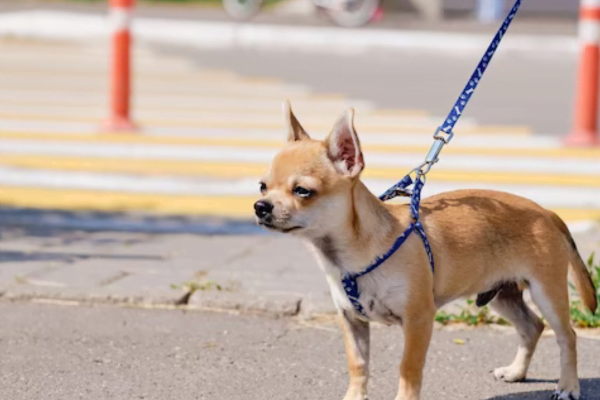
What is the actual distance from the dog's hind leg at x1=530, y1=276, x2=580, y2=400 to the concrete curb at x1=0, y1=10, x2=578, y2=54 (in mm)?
17025

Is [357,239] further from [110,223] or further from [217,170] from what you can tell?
[217,170]

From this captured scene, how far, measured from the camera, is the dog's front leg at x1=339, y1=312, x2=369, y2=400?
4.62 meters

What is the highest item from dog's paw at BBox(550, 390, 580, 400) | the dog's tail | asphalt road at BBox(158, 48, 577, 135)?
the dog's tail

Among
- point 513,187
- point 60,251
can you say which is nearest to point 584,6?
point 513,187

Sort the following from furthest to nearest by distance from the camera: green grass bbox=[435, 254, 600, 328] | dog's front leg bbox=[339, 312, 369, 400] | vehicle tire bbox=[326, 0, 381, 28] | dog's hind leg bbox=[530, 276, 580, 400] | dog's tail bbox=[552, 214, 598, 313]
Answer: vehicle tire bbox=[326, 0, 381, 28] → green grass bbox=[435, 254, 600, 328] → dog's tail bbox=[552, 214, 598, 313] → dog's hind leg bbox=[530, 276, 580, 400] → dog's front leg bbox=[339, 312, 369, 400]

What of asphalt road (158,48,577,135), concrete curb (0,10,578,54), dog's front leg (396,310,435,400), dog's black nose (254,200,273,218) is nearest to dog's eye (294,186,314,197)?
dog's black nose (254,200,273,218)

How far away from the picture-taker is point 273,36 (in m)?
23.7

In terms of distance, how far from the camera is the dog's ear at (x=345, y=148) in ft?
13.8

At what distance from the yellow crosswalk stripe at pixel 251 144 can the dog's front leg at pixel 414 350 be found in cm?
696

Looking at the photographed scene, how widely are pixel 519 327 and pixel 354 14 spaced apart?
2288 cm

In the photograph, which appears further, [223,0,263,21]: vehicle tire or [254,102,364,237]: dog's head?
[223,0,263,21]: vehicle tire

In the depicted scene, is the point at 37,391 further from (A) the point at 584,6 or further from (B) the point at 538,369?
(A) the point at 584,6

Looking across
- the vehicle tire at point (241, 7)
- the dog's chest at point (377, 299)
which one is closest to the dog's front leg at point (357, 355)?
the dog's chest at point (377, 299)

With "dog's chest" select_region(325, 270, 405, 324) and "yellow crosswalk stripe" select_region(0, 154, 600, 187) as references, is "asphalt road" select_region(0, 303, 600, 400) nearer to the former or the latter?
"dog's chest" select_region(325, 270, 405, 324)
